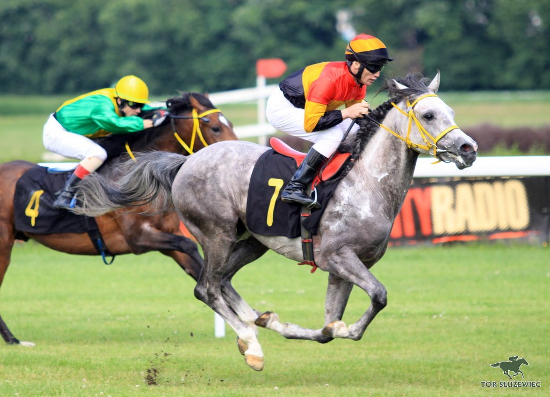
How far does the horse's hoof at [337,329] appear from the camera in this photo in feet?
17.4

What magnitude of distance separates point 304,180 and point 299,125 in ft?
1.45

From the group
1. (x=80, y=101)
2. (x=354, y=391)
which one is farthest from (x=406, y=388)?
(x=80, y=101)

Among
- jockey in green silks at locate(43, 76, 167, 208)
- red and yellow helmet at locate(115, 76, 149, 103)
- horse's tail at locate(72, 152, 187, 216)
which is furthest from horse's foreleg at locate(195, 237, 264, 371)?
red and yellow helmet at locate(115, 76, 149, 103)

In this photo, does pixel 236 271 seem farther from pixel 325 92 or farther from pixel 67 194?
pixel 67 194

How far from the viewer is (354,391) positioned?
17.8 feet

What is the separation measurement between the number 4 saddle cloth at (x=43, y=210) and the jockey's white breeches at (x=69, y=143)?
0.20 metres

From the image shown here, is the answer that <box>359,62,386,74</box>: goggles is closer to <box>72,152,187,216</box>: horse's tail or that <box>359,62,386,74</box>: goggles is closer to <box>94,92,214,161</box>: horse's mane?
<box>72,152,187,216</box>: horse's tail

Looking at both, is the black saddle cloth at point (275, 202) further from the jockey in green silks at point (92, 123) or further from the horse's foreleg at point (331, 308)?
the jockey in green silks at point (92, 123)

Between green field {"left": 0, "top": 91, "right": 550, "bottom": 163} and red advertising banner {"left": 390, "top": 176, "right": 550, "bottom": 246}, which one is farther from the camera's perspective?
green field {"left": 0, "top": 91, "right": 550, "bottom": 163}

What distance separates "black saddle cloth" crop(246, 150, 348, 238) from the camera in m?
5.45

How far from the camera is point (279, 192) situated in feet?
18.3

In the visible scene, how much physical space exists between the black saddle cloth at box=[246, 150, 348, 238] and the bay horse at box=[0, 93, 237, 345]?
54.9 inches

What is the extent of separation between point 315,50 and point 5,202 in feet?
138

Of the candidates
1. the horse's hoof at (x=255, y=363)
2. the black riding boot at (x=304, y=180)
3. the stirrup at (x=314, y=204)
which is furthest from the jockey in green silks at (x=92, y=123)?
the horse's hoof at (x=255, y=363)
